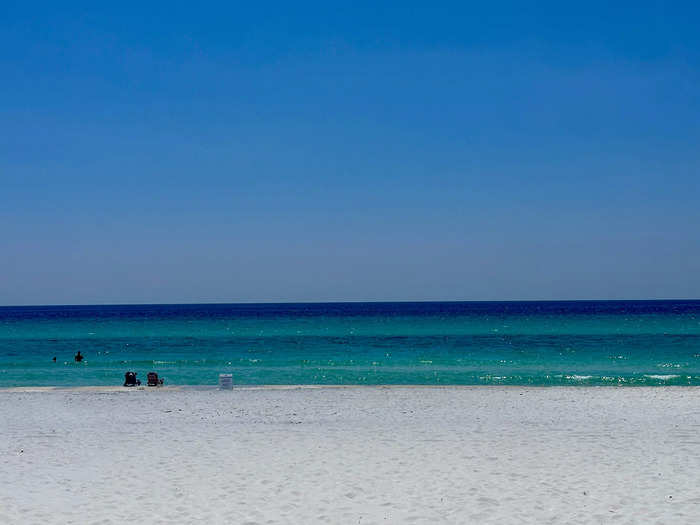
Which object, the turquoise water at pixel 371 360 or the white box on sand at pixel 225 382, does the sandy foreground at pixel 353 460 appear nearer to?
the white box on sand at pixel 225 382

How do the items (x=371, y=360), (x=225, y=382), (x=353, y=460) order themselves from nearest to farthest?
(x=353, y=460), (x=225, y=382), (x=371, y=360)

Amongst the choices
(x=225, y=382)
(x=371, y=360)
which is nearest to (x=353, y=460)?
(x=225, y=382)

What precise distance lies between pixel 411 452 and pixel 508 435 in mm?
2882

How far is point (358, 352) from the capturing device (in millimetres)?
55438

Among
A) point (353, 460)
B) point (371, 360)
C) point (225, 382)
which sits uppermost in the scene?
point (353, 460)

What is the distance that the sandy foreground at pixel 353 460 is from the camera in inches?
385

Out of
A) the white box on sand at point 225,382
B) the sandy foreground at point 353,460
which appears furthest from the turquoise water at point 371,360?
the sandy foreground at point 353,460

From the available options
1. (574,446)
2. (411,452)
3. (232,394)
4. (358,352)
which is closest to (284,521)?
(411,452)

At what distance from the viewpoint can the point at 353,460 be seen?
12961 mm

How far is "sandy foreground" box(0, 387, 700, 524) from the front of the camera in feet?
32.1

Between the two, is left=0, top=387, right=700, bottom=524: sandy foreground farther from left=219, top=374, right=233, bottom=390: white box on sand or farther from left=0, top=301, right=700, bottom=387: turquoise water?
left=0, top=301, right=700, bottom=387: turquoise water

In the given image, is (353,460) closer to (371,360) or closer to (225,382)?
(225,382)

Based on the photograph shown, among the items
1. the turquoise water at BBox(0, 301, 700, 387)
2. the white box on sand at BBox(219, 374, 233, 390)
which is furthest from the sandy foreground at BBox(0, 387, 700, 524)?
the turquoise water at BBox(0, 301, 700, 387)

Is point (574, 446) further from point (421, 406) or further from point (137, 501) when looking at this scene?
point (137, 501)
